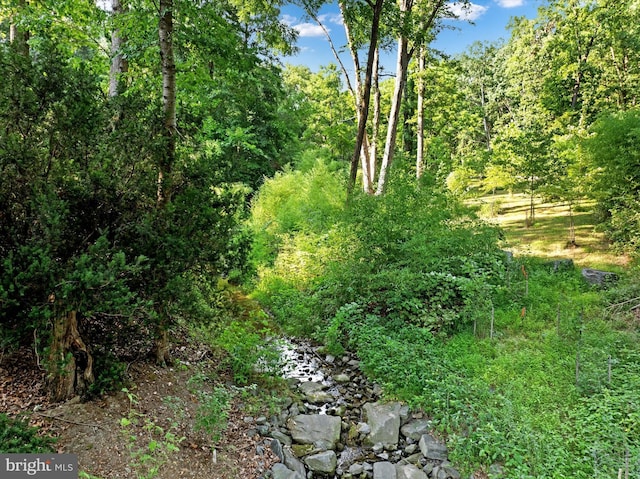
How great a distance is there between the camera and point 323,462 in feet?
13.0

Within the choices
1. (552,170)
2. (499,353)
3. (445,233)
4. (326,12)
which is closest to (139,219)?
(499,353)

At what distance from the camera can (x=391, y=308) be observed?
6508 mm

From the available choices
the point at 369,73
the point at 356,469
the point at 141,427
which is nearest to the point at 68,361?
the point at 141,427

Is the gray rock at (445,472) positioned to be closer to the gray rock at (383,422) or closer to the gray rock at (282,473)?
the gray rock at (383,422)

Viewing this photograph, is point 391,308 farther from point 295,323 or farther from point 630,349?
point 630,349

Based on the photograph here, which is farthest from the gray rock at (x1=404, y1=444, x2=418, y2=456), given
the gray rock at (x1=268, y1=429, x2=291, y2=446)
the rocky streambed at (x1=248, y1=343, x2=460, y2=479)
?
the gray rock at (x1=268, y1=429, x2=291, y2=446)

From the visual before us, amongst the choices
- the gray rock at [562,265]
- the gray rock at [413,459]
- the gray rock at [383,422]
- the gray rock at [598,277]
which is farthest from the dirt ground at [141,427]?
the gray rock at [562,265]

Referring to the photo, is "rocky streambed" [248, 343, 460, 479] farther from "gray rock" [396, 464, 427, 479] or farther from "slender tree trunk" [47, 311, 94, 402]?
"slender tree trunk" [47, 311, 94, 402]

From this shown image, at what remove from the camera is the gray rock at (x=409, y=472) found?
3.78m

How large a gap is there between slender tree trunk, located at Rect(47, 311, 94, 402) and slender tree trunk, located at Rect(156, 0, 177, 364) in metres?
0.72

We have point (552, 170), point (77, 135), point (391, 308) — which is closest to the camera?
point (77, 135)

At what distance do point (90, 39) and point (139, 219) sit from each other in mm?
5115

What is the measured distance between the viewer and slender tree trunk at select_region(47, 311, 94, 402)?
3064 mm

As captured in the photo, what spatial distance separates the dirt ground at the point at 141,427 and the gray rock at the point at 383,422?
4.18 feet
